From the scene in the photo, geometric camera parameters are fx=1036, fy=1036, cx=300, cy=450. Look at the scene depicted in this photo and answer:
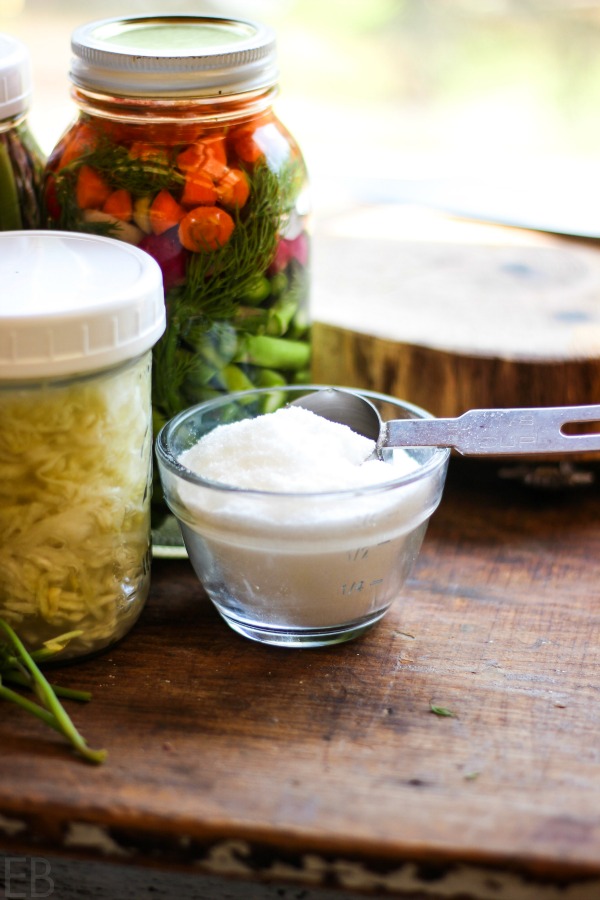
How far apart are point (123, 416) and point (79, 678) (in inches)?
8.2

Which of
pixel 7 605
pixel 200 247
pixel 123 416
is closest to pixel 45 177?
pixel 200 247

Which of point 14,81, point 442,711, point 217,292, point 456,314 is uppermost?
point 14,81

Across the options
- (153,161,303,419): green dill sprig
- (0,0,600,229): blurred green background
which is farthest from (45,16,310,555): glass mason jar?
(0,0,600,229): blurred green background

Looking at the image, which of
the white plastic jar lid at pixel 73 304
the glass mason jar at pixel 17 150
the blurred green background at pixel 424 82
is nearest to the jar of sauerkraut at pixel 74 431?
the white plastic jar lid at pixel 73 304

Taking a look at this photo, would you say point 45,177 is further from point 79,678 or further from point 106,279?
point 79,678

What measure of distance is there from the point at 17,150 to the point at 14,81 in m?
0.06

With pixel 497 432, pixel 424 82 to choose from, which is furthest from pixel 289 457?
pixel 424 82

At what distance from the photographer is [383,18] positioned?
5.06 feet

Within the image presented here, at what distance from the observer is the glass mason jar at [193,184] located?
828 millimetres

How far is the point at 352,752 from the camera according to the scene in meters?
0.71

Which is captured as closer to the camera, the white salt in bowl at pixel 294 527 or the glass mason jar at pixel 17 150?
the white salt in bowl at pixel 294 527

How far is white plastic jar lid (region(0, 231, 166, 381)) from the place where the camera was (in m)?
0.68

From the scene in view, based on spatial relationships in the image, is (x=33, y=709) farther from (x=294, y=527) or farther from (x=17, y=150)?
(x=17, y=150)

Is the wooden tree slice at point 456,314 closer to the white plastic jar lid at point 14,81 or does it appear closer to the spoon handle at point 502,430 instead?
the spoon handle at point 502,430
